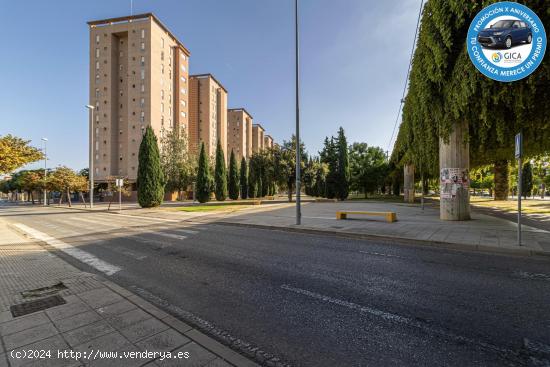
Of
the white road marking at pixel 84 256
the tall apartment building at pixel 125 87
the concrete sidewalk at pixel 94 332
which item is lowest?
the white road marking at pixel 84 256

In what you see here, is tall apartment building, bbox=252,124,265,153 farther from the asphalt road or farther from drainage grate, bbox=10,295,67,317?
drainage grate, bbox=10,295,67,317

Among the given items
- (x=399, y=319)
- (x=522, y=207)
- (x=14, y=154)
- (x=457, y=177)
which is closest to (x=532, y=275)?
(x=399, y=319)

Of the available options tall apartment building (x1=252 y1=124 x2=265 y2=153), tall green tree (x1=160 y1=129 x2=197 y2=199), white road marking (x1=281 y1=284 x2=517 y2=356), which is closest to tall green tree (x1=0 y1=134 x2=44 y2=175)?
white road marking (x1=281 y1=284 x2=517 y2=356)

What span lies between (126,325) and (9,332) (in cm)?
131

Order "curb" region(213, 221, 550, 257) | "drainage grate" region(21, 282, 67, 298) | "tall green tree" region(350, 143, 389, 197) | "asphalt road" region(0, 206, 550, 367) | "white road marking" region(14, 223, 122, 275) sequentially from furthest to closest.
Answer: "tall green tree" region(350, 143, 389, 197) < "curb" region(213, 221, 550, 257) < "white road marking" region(14, 223, 122, 275) < "drainage grate" region(21, 282, 67, 298) < "asphalt road" region(0, 206, 550, 367)

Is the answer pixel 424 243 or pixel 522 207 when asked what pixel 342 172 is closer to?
pixel 522 207

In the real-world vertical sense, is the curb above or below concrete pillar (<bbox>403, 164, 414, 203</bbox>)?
below

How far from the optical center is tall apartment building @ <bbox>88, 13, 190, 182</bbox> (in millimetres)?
50844

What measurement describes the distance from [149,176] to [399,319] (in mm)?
29359

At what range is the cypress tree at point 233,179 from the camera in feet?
152

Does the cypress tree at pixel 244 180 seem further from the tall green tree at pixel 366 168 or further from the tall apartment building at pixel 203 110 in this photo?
the tall apartment building at pixel 203 110

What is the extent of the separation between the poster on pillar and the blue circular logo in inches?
192

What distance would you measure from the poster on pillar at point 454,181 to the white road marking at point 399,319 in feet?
39.0

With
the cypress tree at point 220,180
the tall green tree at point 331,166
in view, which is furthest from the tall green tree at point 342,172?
the cypress tree at point 220,180
